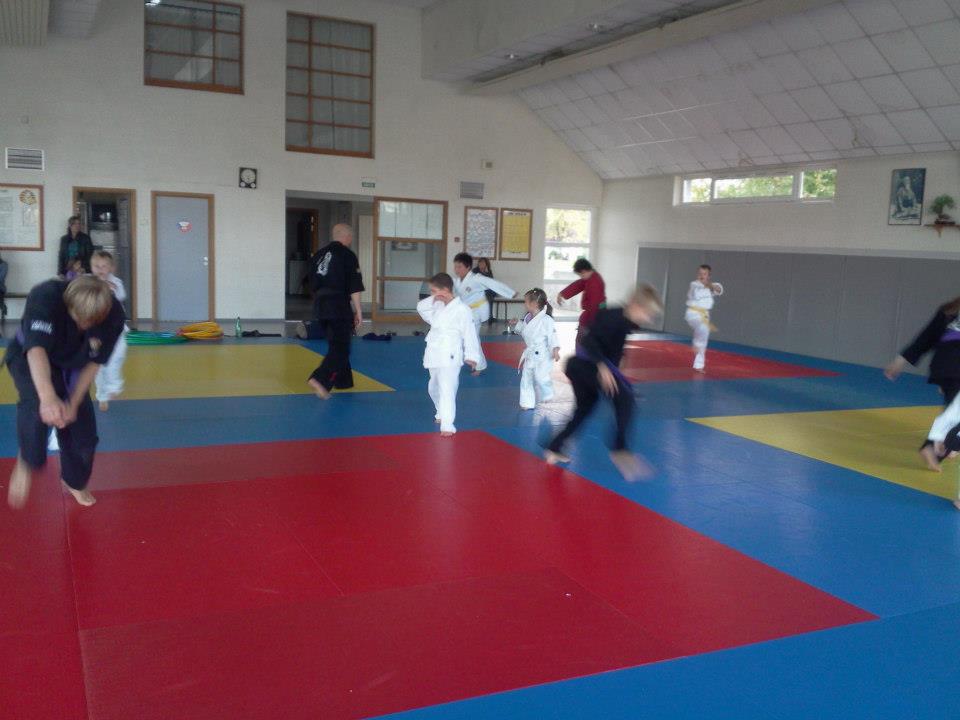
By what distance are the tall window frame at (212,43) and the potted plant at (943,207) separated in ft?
37.8

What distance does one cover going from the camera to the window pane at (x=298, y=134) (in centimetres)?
1577

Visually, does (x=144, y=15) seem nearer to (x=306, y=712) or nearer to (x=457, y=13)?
(x=457, y=13)

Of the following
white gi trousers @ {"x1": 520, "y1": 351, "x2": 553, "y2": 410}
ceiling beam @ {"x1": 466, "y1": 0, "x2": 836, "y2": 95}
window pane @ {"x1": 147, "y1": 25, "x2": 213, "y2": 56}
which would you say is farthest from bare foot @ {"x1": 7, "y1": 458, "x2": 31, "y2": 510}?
window pane @ {"x1": 147, "y1": 25, "x2": 213, "y2": 56}

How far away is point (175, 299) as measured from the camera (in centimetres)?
1526

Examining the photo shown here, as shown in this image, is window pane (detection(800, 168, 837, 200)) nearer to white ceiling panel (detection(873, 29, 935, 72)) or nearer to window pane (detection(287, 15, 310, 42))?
Result: white ceiling panel (detection(873, 29, 935, 72))

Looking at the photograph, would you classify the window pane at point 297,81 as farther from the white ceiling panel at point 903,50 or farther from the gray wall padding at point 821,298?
the white ceiling panel at point 903,50

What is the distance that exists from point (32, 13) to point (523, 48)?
23.9 feet

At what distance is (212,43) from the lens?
49.1ft

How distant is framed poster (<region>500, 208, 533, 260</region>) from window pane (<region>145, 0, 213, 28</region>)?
6.77 m

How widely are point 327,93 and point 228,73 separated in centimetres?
185

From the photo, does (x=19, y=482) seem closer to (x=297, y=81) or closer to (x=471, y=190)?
(x=297, y=81)

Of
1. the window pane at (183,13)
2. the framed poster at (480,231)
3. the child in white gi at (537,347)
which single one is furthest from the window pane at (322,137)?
the child in white gi at (537,347)

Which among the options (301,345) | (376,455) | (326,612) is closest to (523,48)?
(301,345)

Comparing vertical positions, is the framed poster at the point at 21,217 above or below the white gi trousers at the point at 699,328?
above
